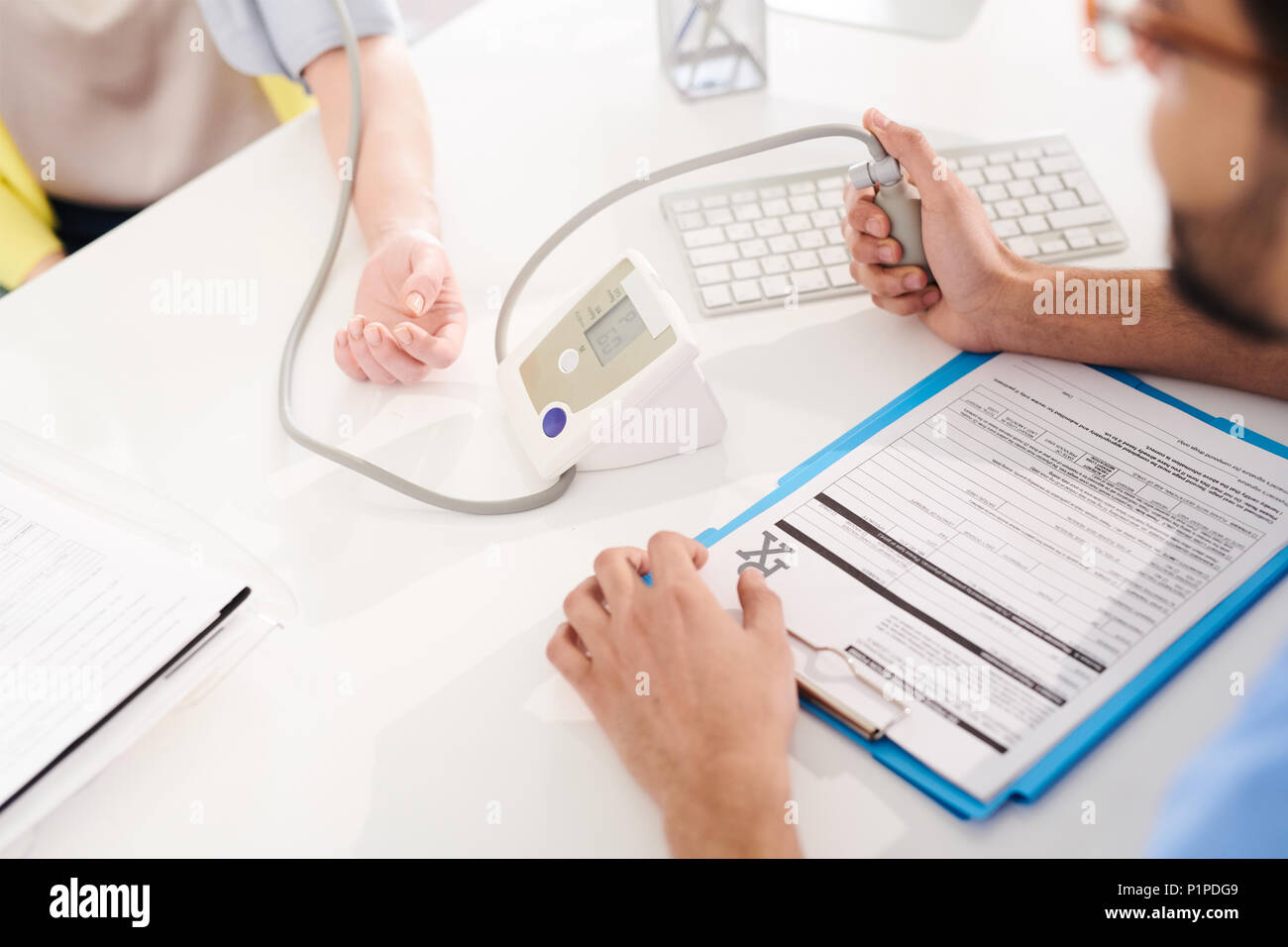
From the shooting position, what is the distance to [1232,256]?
589 millimetres

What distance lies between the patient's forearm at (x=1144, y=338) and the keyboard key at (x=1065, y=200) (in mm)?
136

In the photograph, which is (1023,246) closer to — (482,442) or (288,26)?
(482,442)

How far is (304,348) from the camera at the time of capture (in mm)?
908

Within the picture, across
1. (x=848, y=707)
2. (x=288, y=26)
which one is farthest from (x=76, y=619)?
(x=288, y=26)

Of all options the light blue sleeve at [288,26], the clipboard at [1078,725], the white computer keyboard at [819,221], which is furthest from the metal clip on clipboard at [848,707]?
the light blue sleeve at [288,26]

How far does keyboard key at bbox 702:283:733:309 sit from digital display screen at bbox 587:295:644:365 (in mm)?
145

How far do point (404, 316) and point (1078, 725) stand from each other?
63 cm

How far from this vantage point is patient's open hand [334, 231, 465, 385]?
84 cm

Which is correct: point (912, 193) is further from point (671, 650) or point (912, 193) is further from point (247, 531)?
point (247, 531)

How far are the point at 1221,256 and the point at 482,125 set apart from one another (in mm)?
789

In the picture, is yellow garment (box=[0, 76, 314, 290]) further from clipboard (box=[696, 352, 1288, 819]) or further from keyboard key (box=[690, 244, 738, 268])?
clipboard (box=[696, 352, 1288, 819])

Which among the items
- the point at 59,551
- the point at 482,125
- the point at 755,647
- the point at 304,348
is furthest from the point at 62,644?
the point at 482,125

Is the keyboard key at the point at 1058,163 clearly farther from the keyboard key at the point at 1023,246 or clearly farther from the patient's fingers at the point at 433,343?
the patient's fingers at the point at 433,343

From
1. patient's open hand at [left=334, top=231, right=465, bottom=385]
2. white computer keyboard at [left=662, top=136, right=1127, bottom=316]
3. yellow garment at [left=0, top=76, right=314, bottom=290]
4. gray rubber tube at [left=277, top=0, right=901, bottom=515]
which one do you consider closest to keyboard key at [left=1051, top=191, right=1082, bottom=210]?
white computer keyboard at [left=662, top=136, right=1127, bottom=316]
